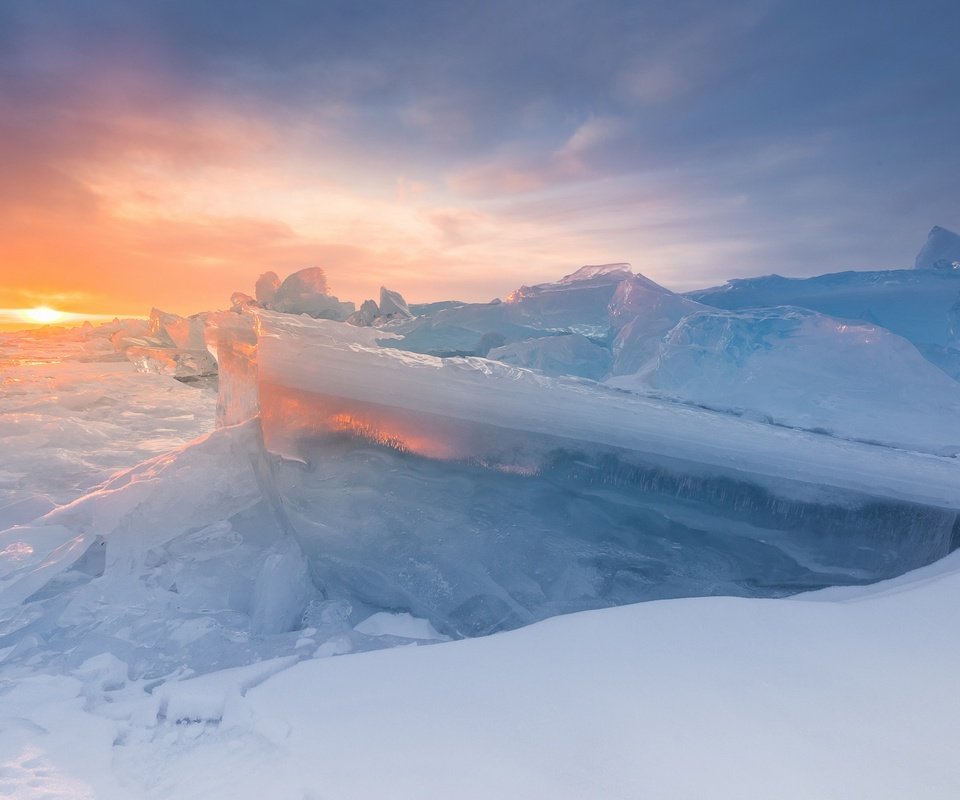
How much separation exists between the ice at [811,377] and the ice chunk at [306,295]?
12.5 metres

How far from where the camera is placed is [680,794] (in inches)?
46.5

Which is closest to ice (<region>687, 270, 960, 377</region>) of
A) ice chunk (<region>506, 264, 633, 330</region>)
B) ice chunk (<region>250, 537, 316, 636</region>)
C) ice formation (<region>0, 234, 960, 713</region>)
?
ice chunk (<region>506, 264, 633, 330</region>)

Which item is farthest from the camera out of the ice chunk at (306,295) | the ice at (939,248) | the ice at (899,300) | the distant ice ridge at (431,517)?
the ice chunk at (306,295)

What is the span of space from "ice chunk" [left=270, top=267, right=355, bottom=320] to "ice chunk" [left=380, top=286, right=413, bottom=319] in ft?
5.48

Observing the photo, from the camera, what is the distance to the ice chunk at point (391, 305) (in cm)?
1673

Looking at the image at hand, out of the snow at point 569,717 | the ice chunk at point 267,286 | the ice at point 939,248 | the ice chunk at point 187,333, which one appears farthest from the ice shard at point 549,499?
the ice chunk at point 267,286

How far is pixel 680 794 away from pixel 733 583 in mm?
2446

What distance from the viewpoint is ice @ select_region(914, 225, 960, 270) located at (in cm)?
976

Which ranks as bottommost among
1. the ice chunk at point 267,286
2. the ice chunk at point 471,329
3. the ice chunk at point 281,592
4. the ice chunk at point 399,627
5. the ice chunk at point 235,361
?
the ice chunk at point 399,627

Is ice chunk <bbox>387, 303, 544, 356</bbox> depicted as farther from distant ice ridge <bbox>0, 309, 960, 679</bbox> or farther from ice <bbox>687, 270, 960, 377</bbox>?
distant ice ridge <bbox>0, 309, 960, 679</bbox>

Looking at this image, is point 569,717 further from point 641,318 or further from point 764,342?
point 641,318

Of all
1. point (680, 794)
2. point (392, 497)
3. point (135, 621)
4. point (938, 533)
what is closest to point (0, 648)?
point (135, 621)

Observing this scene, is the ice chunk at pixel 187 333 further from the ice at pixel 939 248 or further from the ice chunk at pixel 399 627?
the ice at pixel 939 248

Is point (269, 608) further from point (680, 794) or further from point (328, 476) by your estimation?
point (680, 794)
